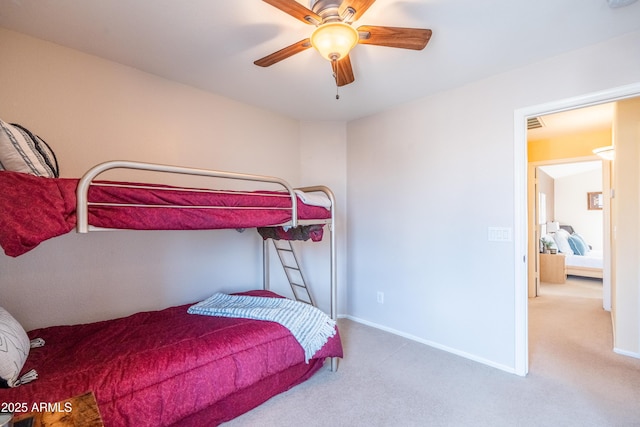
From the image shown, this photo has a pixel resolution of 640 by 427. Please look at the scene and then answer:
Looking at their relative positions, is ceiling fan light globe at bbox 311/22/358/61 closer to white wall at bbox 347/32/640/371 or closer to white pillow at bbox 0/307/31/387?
white wall at bbox 347/32/640/371

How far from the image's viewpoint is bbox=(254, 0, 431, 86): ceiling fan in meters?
1.27

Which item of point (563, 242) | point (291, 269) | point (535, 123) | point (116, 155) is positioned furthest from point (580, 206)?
point (116, 155)

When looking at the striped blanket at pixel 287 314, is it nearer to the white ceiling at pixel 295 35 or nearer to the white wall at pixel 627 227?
the white ceiling at pixel 295 35

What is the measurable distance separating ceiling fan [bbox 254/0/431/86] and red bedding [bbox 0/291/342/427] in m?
1.68

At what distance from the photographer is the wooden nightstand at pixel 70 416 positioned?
784 mm

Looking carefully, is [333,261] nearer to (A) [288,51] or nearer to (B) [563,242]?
(A) [288,51]

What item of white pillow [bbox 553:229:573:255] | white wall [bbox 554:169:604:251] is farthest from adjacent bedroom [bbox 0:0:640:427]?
white wall [bbox 554:169:604:251]

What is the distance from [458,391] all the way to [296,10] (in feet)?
8.06

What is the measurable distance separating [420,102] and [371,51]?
3.38 ft

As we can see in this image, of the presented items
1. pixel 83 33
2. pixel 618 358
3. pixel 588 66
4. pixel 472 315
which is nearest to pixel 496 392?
pixel 472 315

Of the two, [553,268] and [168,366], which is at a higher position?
[168,366]

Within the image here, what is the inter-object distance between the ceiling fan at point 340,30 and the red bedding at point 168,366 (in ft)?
5.52

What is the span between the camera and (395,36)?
143cm

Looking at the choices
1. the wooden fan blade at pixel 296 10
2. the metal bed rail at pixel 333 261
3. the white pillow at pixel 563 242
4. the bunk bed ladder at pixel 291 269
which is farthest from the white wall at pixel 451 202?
the white pillow at pixel 563 242
